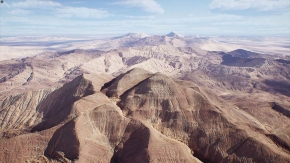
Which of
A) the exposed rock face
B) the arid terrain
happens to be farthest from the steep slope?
the arid terrain

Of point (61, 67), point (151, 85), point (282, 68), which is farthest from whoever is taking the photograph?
point (61, 67)

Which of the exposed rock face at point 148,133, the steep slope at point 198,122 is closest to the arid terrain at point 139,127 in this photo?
the exposed rock face at point 148,133

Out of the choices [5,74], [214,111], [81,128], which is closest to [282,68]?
[214,111]

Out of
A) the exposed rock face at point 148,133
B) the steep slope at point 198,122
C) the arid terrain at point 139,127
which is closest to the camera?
the exposed rock face at point 148,133

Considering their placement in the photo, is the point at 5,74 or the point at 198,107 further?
the point at 5,74

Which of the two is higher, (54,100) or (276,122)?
(54,100)

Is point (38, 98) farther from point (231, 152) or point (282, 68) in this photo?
point (282, 68)

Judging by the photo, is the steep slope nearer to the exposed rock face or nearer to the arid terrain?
the exposed rock face

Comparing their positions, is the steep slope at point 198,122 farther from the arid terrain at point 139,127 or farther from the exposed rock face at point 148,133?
the arid terrain at point 139,127
